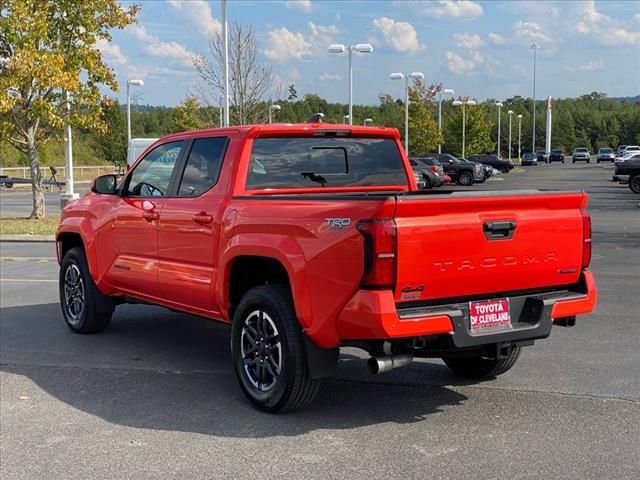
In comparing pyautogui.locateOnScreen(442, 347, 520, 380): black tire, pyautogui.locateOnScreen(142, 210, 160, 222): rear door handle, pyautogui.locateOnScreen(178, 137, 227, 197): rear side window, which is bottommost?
pyautogui.locateOnScreen(442, 347, 520, 380): black tire

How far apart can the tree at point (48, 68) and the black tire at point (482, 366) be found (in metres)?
15.3

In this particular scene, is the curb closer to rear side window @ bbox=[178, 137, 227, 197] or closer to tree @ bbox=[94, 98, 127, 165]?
rear side window @ bbox=[178, 137, 227, 197]

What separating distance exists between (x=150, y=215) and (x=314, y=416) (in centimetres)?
234

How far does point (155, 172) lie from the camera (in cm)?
672

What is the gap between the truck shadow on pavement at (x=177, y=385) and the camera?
5.16 m

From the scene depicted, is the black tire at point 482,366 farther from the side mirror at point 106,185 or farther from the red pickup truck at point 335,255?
the side mirror at point 106,185

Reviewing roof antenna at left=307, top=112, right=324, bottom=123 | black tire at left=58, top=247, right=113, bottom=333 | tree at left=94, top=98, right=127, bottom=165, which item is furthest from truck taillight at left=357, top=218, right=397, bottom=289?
tree at left=94, top=98, right=127, bottom=165

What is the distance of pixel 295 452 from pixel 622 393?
2.55 meters

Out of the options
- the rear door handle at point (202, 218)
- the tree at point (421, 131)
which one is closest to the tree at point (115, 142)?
the tree at point (421, 131)

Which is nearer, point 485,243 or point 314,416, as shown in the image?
point 485,243

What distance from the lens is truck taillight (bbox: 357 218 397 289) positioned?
4.34 meters

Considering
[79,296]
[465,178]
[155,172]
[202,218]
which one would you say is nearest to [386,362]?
[202,218]

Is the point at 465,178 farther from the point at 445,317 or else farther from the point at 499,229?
the point at 445,317

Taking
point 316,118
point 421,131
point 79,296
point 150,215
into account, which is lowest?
point 79,296
